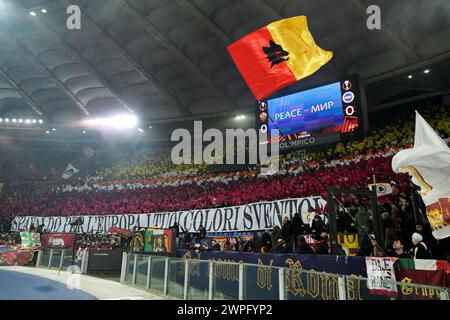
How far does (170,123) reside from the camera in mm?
30188

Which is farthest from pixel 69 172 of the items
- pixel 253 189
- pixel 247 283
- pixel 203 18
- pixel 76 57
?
pixel 247 283

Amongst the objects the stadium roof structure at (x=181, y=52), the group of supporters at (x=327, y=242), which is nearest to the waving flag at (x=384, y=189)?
the group of supporters at (x=327, y=242)

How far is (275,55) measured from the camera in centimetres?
793

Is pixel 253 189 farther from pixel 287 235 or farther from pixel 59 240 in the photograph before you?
pixel 59 240

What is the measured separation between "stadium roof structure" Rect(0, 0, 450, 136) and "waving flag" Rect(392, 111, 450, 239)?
12.2 metres

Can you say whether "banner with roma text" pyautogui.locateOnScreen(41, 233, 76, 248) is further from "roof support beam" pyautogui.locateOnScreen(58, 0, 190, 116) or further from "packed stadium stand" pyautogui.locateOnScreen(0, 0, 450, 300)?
"roof support beam" pyautogui.locateOnScreen(58, 0, 190, 116)

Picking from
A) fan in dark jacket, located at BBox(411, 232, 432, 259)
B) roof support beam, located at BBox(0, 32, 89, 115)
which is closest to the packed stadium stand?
fan in dark jacket, located at BBox(411, 232, 432, 259)

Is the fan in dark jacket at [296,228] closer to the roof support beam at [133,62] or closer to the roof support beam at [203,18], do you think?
the roof support beam at [203,18]

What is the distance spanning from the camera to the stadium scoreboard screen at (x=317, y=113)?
15039 mm

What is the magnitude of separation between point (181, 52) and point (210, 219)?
33.6 ft

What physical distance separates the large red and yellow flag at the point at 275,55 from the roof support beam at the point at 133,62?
57.2ft

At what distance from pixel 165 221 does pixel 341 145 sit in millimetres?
11656

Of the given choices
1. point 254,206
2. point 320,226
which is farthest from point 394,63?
point 320,226
